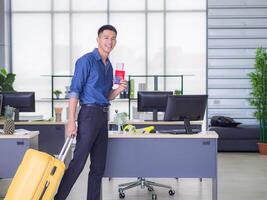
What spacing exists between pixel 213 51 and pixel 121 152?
6.88m

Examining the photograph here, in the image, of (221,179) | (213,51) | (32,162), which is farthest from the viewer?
(213,51)

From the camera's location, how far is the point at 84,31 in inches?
452

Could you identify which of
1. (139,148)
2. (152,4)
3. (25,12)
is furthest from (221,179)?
(25,12)

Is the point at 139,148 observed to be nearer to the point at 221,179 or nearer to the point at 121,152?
the point at 121,152

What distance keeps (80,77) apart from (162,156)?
3.56 feet

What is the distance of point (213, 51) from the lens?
36.1 feet

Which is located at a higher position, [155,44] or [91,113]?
[155,44]

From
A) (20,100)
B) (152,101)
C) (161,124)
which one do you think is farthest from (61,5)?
(161,124)

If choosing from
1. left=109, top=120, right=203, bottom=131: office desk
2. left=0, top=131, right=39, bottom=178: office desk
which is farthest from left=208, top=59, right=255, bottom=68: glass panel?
left=0, top=131, right=39, bottom=178: office desk

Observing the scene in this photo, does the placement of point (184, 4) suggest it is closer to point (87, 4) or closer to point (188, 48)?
point (188, 48)

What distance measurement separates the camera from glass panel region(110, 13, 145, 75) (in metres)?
11.4

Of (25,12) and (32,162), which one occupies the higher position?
(25,12)

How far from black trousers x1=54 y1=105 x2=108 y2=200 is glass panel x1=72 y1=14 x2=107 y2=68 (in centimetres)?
734

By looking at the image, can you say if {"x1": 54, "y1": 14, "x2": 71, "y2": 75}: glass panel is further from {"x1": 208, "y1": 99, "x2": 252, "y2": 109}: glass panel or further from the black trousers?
the black trousers
